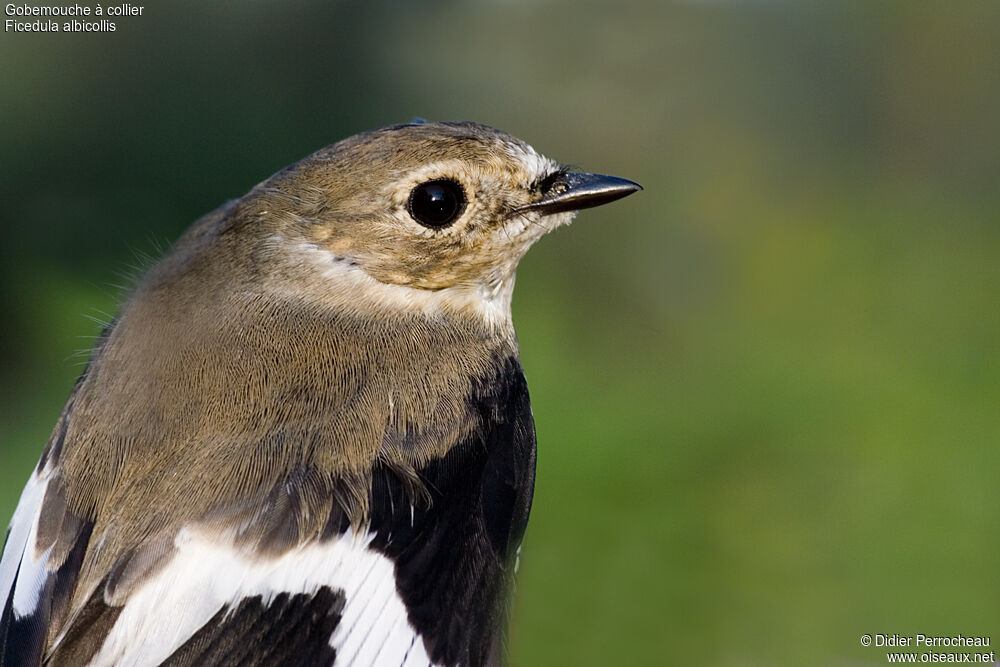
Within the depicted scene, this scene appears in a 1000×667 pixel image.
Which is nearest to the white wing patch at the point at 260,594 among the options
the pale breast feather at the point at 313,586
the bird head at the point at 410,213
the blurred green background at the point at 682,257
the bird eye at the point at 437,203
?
the pale breast feather at the point at 313,586

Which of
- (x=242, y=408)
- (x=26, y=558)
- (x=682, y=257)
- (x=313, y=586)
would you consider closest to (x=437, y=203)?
(x=242, y=408)

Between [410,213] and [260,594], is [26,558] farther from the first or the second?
[410,213]

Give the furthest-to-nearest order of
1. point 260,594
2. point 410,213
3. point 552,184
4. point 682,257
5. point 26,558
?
point 682,257
point 552,184
point 410,213
point 26,558
point 260,594

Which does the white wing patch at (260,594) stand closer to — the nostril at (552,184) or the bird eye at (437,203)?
the bird eye at (437,203)

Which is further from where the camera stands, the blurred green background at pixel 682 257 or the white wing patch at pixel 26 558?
the blurred green background at pixel 682 257

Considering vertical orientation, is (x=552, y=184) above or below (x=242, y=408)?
above

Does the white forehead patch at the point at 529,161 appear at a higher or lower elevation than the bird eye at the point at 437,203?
higher
